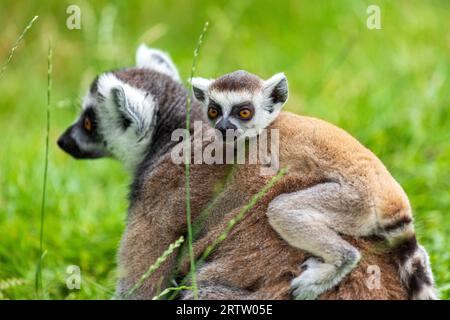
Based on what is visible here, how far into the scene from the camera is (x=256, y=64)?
10.0 m

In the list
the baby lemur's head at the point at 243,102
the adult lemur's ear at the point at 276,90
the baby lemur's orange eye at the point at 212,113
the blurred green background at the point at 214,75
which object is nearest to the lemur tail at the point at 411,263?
the baby lemur's head at the point at 243,102

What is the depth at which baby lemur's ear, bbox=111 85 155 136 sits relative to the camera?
4.83 metres

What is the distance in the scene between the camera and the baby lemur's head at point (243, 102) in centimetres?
427

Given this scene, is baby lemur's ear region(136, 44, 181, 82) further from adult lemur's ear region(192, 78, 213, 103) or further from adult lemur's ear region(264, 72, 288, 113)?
adult lemur's ear region(264, 72, 288, 113)

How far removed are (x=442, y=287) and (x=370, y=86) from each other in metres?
3.70

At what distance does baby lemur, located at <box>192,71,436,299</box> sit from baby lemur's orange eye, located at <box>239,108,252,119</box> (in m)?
0.35

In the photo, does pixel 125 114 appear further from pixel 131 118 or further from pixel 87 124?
pixel 87 124

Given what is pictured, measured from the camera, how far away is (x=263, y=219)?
4.02m

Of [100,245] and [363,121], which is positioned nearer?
[100,245]

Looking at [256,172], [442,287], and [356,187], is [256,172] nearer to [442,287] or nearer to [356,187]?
[356,187]

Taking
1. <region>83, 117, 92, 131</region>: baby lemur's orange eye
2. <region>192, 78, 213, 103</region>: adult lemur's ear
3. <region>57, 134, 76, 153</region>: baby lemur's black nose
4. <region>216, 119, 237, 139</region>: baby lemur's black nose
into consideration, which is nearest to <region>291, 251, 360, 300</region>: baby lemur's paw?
<region>216, 119, 237, 139</region>: baby lemur's black nose

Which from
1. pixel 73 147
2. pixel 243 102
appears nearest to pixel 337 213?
pixel 243 102
